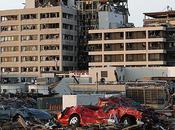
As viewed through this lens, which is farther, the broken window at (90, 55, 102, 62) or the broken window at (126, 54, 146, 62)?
the broken window at (90, 55, 102, 62)

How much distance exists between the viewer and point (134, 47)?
10775 cm

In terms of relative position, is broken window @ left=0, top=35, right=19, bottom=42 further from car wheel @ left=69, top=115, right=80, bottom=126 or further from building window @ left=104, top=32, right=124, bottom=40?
car wheel @ left=69, top=115, right=80, bottom=126

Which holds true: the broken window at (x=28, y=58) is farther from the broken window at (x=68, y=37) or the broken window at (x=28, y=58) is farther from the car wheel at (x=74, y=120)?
the car wheel at (x=74, y=120)

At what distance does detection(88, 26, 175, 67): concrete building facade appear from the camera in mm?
105938

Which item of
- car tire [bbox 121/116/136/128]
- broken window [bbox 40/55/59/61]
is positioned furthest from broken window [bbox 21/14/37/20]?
car tire [bbox 121/116/136/128]

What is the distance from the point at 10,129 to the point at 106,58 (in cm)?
8305

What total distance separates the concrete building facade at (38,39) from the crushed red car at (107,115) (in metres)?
87.7

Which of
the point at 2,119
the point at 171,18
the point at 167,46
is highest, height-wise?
the point at 171,18

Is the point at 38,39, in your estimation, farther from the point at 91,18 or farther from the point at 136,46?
the point at 136,46

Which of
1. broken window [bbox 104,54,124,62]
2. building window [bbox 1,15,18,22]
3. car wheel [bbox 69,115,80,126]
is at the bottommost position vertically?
car wheel [bbox 69,115,80,126]

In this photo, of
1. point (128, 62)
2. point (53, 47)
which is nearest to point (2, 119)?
point (128, 62)

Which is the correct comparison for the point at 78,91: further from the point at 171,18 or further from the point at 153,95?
the point at 171,18

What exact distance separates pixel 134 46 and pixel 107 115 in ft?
255

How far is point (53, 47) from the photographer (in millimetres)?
121250
